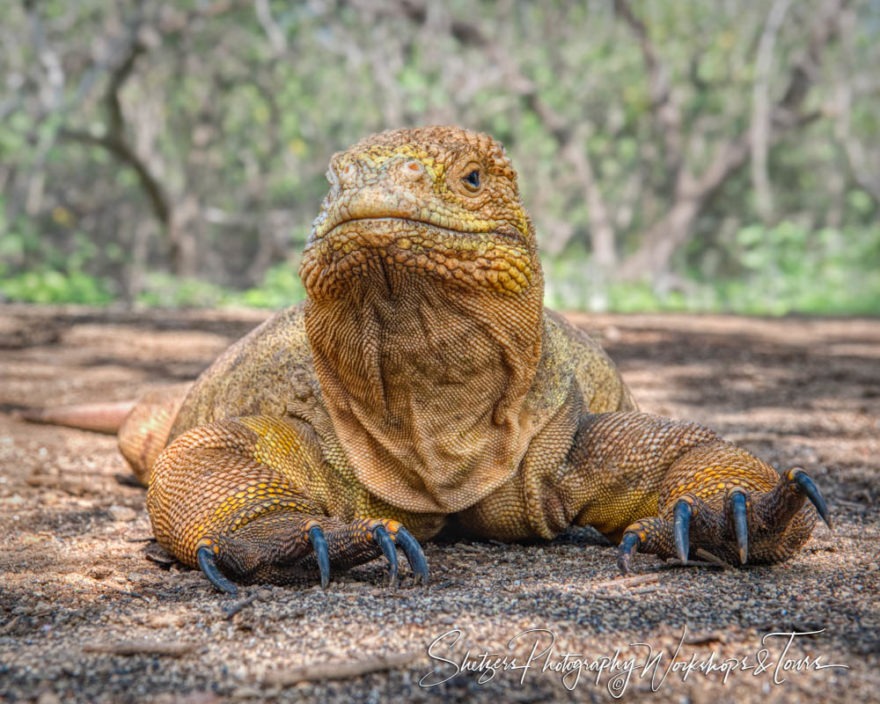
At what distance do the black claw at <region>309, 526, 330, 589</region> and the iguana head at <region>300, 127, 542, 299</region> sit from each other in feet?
2.40

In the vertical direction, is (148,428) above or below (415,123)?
below

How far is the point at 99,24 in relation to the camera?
22.8 m

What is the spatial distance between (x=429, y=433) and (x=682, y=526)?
0.90 metres

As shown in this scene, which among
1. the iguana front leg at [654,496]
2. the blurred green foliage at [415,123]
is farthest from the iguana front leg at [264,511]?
the blurred green foliage at [415,123]

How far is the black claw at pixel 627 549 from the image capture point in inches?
118

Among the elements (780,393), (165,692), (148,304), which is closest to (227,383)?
(165,692)

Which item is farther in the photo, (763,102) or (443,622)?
(763,102)

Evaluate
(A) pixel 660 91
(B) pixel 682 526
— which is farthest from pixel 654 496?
(A) pixel 660 91

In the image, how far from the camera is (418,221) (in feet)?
9.50

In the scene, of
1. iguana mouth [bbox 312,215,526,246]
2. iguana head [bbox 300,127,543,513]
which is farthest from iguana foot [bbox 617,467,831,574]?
iguana mouth [bbox 312,215,526,246]

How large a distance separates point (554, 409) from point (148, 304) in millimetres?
13282

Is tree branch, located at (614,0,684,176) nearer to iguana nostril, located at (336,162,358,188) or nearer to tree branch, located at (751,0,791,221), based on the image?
tree branch, located at (751,0,791,221)

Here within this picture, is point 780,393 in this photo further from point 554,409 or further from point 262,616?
point 262,616

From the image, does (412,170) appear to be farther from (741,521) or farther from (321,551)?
(741,521)
